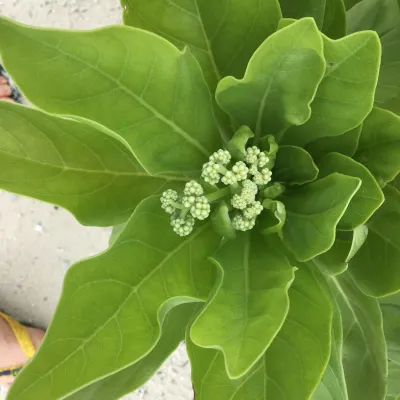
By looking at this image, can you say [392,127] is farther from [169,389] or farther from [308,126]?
[169,389]

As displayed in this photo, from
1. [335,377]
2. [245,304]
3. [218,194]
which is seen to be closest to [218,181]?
[218,194]

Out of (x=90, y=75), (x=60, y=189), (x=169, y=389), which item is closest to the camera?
(x=90, y=75)

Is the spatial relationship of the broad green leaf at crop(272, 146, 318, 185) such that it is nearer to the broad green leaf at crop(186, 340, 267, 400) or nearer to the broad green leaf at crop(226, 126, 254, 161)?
the broad green leaf at crop(226, 126, 254, 161)

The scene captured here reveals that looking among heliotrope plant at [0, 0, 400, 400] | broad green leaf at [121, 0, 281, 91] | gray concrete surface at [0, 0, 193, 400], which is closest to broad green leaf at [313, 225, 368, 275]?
heliotrope plant at [0, 0, 400, 400]

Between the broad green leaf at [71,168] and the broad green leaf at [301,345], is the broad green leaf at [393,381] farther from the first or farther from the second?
the broad green leaf at [71,168]

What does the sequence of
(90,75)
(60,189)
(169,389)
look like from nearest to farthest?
1. (90,75)
2. (60,189)
3. (169,389)

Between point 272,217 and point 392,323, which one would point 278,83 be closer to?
point 272,217

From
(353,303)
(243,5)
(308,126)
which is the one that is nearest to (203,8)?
(243,5)

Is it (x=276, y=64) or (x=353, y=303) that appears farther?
(x=353, y=303)
